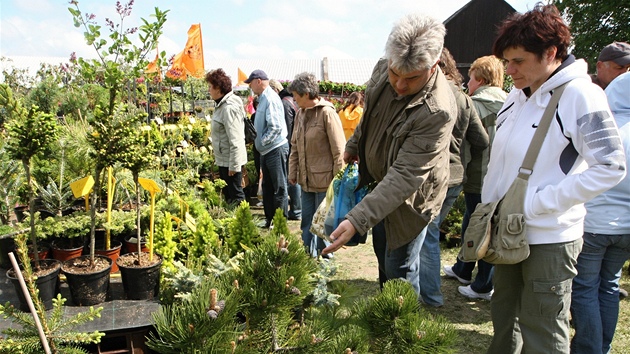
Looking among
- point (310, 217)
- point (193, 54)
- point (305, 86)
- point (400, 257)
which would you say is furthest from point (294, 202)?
point (193, 54)

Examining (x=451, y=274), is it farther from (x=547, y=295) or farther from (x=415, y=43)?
(x=415, y=43)

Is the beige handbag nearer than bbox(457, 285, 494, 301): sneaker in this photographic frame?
Yes

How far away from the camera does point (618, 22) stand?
22.0 meters

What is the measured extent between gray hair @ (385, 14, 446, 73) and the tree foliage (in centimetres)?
2367

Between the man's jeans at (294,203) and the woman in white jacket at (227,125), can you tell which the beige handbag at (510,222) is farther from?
the man's jeans at (294,203)

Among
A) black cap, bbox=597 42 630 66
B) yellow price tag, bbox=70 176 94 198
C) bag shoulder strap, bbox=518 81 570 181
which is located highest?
black cap, bbox=597 42 630 66

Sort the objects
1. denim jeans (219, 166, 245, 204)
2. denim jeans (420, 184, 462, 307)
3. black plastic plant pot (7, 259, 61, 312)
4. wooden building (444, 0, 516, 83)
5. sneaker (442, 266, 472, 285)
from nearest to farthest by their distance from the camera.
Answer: black plastic plant pot (7, 259, 61, 312) < denim jeans (420, 184, 462, 307) < sneaker (442, 266, 472, 285) < denim jeans (219, 166, 245, 204) < wooden building (444, 0, 516, 83)

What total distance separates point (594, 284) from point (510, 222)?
2.82ft

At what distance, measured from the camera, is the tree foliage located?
21.7 m

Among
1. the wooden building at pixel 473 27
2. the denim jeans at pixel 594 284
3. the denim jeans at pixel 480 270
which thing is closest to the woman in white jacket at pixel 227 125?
the denim jeans at pixel 480 270

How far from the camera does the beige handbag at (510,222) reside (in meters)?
1.66

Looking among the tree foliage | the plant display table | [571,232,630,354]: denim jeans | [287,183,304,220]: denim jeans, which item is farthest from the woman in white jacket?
the tree foliage

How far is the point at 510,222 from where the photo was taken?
170cm

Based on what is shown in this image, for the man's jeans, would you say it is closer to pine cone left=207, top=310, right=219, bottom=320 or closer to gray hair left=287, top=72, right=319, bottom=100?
gray hair left=287, top=72, right=319, bottom=100
